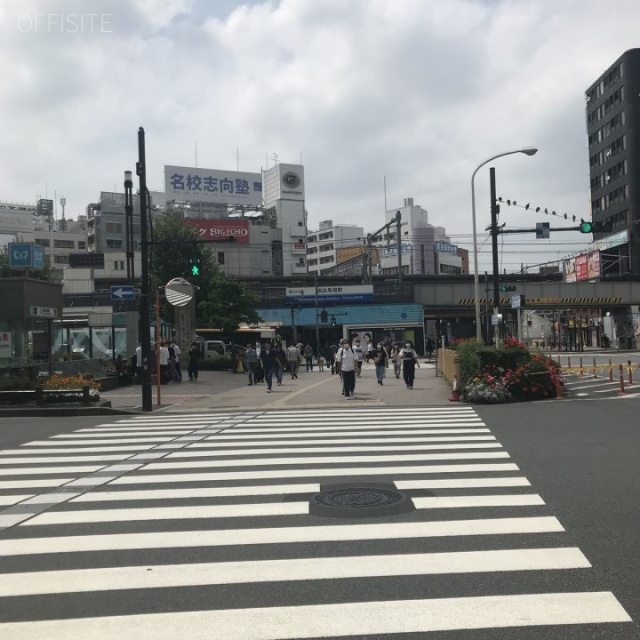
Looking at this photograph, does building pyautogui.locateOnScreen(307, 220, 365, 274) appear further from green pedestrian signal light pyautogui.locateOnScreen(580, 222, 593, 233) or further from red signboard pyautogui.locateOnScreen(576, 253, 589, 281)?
green pedestrian signal light pyautogui.locateOnScreen(580, 222, 593, 233)

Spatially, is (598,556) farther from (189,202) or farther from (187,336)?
(189,202)

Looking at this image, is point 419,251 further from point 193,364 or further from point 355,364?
point 355,364

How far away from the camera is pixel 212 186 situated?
84.8m

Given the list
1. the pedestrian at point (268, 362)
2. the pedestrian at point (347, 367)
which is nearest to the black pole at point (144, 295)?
the pedestrian at point (268, 362)

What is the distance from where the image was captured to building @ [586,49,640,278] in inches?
2953

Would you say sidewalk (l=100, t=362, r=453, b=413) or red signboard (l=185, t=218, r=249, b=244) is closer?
sidewalk (l=100, t=362, r=453, b=413)

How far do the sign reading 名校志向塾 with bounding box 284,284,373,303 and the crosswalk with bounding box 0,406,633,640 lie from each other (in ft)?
163

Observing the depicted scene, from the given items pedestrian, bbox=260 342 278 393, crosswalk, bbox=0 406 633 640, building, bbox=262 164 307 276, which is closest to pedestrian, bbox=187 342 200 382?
pedestrian, bbox=260 342 278 393

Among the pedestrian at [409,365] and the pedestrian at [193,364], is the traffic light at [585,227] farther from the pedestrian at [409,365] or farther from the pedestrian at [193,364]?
the pedestrian at [193,364]

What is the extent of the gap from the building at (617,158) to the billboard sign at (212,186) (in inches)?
1618

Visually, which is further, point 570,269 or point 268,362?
point 570,269

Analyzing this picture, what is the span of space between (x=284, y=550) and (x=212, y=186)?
8189cm

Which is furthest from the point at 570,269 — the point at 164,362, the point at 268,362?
the point at 268,362

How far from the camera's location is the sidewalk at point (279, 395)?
19.4 m
